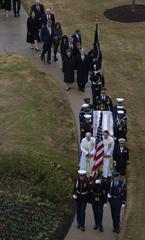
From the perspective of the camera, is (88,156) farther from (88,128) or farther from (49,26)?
(49,26)

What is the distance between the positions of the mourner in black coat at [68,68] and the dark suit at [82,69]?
0.66 ft

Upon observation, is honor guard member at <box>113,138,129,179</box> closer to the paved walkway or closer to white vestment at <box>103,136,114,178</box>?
white vestment at <box>103,136,114,178</box>

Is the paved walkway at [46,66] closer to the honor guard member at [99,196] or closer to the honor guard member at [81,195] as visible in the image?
the honor guard member at [81,195]

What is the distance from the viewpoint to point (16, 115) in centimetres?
1997

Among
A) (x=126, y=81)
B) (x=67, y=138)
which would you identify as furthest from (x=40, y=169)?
(x=126, y=81)

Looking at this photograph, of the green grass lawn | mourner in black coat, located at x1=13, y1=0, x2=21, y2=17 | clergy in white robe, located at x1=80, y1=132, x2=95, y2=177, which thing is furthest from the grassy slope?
mourner in black coat, located at x1=13, y1=0, x2=21, y2=17

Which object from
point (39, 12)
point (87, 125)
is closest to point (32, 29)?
point (39, 12)

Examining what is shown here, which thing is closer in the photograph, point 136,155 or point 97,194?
point 97,194

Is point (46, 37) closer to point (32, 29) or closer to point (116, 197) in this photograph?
point (32, 29)

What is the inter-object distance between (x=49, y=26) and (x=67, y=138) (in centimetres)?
605

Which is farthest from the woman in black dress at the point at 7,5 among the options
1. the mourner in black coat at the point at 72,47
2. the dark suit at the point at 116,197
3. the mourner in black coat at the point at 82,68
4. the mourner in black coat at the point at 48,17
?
the dark suit at the point at 116,197

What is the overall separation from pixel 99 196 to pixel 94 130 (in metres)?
3.79

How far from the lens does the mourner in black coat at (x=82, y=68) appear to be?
21078 millimetres

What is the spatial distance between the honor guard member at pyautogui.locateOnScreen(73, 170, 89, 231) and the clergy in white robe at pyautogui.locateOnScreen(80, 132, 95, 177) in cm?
188
